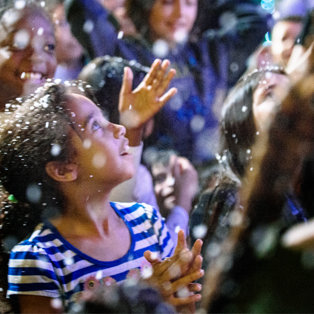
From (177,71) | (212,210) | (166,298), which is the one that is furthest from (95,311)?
(177,71)

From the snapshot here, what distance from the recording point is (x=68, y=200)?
530mm

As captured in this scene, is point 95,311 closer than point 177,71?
Yes

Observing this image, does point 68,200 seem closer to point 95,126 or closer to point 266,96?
point 95,126

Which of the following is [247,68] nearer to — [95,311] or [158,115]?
[158,115]

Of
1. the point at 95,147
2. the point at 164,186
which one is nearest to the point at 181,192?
the point at 164,186

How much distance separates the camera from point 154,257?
1.75 ft

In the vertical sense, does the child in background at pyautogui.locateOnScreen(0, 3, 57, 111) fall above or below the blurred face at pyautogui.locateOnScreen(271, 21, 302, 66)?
above

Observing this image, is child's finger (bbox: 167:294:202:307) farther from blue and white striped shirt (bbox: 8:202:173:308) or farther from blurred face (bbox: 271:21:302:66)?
blurred face (bbox: 271:21:302:66)

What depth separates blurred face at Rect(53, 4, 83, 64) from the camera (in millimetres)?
601

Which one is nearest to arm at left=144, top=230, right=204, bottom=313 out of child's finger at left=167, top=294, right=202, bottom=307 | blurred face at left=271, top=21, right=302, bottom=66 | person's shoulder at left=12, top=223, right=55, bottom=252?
child's finger at left=167, top=294, right=202, bottom=307

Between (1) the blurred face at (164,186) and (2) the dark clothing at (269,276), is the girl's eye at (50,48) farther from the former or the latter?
(2) the dark clothing at (269,276)

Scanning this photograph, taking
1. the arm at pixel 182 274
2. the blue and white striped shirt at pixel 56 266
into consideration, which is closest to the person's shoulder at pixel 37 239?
the blue and white striped shirt at pixel 56 266

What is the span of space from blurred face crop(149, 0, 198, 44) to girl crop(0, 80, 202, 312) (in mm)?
130

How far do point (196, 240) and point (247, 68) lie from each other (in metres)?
0.20
